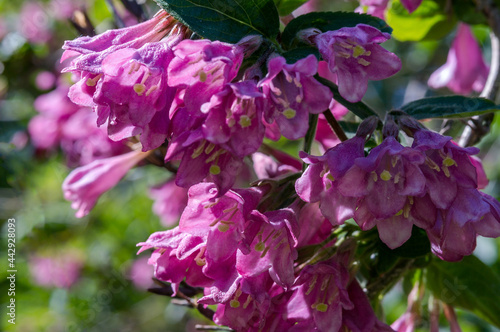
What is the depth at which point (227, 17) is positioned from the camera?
100 cm

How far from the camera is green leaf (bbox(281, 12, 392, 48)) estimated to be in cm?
104

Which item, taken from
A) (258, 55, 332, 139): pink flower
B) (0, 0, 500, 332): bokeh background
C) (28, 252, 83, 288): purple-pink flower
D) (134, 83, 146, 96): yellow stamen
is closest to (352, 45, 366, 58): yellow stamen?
(258, 55, 332, 139): pink flower

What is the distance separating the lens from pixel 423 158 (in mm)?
875

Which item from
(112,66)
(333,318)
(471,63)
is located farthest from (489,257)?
(112,66)

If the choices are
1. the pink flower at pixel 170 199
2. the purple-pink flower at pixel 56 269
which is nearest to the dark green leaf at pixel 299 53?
the pink flower at pixel 170 199

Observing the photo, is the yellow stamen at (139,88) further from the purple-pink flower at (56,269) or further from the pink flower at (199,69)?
the purple-pink flower at (56,269)

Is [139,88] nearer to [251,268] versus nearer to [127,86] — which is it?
[127,86]

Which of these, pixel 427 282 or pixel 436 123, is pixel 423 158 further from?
pixel 436 123

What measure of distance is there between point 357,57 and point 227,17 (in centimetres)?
25

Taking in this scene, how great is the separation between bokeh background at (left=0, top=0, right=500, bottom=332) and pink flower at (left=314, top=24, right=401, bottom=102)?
6.21 ft

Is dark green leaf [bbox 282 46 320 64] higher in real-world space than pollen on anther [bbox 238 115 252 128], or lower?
higher

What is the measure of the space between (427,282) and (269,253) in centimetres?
62

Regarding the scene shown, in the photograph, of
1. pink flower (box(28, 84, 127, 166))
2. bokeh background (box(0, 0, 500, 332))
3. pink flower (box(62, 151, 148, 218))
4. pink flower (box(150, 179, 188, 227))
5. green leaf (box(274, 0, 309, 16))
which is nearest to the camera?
green leaf (box(274, 0, 309, 16))

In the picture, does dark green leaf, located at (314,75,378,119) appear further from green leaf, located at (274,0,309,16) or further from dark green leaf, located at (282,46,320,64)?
green leaf, located at (274,0,309,16)
